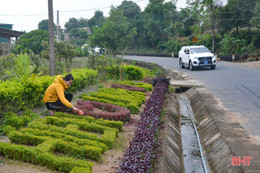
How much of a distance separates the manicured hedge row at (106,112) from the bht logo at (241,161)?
3632 mm

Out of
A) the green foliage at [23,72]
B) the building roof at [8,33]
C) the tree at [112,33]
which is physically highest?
the tree at [112,33]

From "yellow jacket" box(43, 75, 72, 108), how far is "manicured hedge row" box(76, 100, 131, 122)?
135 cm

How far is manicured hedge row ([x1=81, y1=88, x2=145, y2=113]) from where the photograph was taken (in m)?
10.6

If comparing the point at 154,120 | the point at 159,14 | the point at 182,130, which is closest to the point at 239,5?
the point at 159,14

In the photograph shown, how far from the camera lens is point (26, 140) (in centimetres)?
645

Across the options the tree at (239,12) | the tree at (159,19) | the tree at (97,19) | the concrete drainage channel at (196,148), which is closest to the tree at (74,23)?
the tree at (97,19)

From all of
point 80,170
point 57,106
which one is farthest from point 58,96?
point 80,170

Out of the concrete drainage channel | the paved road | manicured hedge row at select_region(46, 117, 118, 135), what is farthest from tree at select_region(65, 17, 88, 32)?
manicured hedge row at select_region(46, 117, 118, 135)

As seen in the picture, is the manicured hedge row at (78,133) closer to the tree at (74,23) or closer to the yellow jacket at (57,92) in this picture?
the yellow jacket at (57,92)

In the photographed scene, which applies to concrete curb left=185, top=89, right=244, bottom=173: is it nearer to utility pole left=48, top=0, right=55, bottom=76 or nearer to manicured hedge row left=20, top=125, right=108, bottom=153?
manicured hedge row left=20, top=125, right=108, bottom=153

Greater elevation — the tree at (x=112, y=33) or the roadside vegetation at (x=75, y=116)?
the tree at (x=112, y=33)

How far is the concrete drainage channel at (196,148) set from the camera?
691 centimetres

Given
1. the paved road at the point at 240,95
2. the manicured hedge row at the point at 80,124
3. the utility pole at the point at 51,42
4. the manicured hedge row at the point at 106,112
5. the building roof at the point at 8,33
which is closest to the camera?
the manicured hedge row at the point at 80,124

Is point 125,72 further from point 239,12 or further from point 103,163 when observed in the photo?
point 239,12
